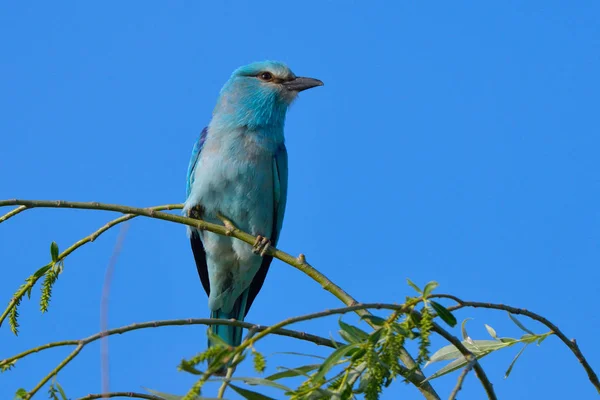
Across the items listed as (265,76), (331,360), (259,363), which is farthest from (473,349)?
(265,76)

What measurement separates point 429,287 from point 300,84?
17.0 feet

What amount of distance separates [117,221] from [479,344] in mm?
1579

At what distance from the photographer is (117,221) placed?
3492 mm

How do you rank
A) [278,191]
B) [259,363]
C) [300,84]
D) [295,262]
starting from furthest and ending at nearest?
1. [300,84]
2. [278,191]
3. [295,262]
4. [259,363]

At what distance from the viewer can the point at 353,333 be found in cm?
230

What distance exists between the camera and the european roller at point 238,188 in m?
6.02

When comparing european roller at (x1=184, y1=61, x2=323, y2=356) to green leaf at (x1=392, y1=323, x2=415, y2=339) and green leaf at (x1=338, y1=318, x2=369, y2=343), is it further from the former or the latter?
green leaf at (x1=392, y1=323, x2=415, y2=339)

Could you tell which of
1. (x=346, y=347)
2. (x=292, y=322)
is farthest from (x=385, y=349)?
(x=292, y=322)

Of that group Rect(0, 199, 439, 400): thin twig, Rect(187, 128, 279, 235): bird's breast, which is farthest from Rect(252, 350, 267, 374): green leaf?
Rect(187, 128, 279, 235): bird's breast

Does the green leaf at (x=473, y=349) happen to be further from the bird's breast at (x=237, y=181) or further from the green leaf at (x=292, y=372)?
the bird's breast at (x=237, y=181)

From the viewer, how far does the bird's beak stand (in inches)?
281

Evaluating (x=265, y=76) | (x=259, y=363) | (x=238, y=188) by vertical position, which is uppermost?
(x=265, y=76)

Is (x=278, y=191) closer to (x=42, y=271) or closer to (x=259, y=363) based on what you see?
(x=42, y=271)

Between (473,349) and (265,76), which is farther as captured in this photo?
(265,76)
